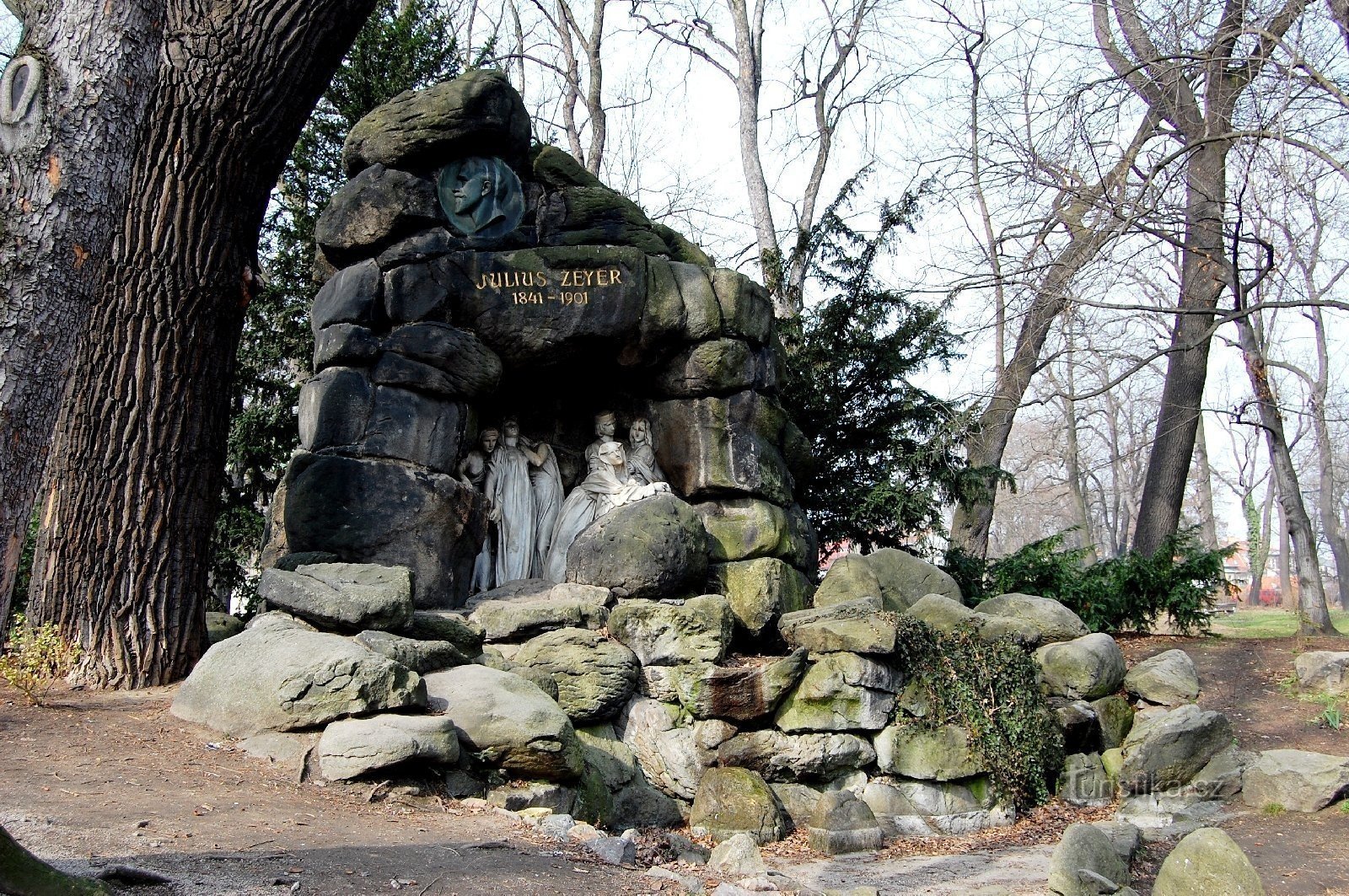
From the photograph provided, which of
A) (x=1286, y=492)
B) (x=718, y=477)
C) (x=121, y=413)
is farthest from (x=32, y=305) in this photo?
(x=1286, y=492)

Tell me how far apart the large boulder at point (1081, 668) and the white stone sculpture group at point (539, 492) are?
3.56 meters

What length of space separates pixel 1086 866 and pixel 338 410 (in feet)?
19.6

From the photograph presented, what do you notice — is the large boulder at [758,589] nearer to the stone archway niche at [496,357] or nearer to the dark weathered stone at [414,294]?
the stone archway niche at [496,357]

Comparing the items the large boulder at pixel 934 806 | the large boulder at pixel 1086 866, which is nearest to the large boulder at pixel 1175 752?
the large boulder at pixel 934 806

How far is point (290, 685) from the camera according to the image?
6145 mm

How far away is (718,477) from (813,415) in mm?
4121

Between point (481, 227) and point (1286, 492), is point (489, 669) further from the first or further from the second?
point (1286, 492)

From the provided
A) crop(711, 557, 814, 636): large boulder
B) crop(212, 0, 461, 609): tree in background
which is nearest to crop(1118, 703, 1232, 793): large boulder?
crop(711, 557, 814, 636): large boulder

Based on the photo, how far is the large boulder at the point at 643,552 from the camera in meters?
9.02

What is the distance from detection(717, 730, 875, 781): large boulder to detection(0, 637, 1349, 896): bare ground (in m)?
0.55

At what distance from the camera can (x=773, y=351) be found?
10.5 m

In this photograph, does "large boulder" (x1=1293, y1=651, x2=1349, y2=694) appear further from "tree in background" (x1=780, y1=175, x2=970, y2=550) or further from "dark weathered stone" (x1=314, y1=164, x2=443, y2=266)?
"dark weathered stone" (x1=314, y1=164, x2=443, y2=266)

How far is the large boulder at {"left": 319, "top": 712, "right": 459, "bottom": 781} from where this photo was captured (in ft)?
18.9

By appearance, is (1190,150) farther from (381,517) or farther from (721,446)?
(381,517)
